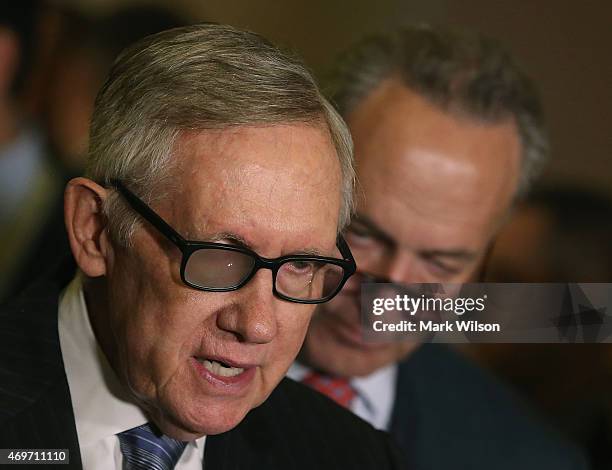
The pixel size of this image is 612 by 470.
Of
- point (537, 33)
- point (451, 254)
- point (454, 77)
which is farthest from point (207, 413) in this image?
point (537, 33)

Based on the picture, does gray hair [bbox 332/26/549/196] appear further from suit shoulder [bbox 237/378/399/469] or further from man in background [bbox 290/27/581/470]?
suit shoulder [bbox 237/378/399/469]

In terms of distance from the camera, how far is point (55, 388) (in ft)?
3.89

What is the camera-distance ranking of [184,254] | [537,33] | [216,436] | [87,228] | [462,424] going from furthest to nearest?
[537,33], [462,424], [216,436], [87,228], [184,254]

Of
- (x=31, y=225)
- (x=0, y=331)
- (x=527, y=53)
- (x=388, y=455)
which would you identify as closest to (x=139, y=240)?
(x=0, y=331)

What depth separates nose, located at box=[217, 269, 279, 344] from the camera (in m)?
1.08

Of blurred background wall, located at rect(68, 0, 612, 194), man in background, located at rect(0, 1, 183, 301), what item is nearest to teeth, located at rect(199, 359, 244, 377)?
blurred background wall, located at rect(68, 0, 612, 194)

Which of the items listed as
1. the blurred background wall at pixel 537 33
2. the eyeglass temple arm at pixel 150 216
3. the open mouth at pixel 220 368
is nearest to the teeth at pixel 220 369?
the open mouth at pixel 220 368

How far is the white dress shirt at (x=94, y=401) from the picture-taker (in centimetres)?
120

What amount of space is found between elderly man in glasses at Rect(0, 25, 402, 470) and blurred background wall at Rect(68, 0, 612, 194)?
1006 millimetres

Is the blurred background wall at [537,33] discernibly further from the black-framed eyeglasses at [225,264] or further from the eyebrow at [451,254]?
the black-framed eyeglasses at [225,264]

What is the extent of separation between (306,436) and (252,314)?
34 centimetres

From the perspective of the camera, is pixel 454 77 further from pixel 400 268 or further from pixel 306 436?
pixel 306 436

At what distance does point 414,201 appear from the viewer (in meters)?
1.73

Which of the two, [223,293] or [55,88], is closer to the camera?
[223,293]
